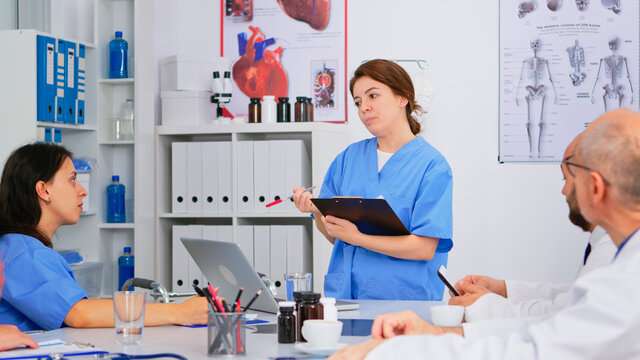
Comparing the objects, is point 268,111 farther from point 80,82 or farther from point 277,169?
point 80,82

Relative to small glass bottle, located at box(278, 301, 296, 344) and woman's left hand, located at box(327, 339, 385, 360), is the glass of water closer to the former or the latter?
small glass bottle, located at box(278, 301, 296, 344)

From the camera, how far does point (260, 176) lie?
3.64 meters

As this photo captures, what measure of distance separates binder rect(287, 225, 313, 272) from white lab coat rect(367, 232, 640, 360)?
94.3 inches

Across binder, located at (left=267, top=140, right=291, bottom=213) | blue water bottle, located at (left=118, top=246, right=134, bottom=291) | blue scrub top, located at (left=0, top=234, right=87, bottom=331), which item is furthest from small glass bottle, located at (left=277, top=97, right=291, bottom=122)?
blue scrub top, located at (left=0, top=234, right=87, bottom=331)

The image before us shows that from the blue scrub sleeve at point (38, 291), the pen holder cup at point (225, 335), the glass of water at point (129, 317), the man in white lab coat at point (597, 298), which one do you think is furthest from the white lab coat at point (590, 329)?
the blue scrub sleeve at point (38, 291)

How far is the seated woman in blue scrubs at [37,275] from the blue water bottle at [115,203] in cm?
163

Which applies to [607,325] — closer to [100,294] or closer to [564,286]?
[564,286]

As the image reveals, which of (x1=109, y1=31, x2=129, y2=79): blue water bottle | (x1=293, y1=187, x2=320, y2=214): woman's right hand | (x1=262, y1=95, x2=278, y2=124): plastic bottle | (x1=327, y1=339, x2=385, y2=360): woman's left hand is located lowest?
(x1=327, y1=339, x2=385, y2=360): woman's left hand

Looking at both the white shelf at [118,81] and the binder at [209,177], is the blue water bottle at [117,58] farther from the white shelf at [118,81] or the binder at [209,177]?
the binder at [209,177]

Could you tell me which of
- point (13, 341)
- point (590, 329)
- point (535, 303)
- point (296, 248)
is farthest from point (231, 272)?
point (296, 248)

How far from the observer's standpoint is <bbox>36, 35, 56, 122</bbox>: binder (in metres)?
3.31

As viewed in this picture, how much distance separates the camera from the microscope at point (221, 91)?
148 inches

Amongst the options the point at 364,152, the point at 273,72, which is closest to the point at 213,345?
the point at 364,152

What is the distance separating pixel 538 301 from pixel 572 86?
2.35 metres
